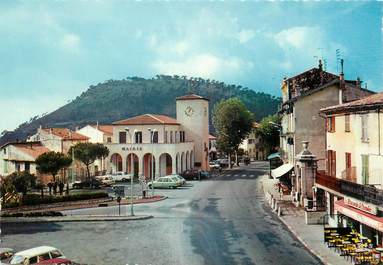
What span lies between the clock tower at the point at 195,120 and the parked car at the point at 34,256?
53322mm

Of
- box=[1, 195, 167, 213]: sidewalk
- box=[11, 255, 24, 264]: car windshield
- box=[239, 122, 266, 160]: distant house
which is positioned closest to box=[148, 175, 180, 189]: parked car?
box=[1, 195, 167, 213]: sidewalk

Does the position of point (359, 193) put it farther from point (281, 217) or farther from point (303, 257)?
point (281, 217)

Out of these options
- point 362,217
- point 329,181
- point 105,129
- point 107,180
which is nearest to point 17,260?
point 362,217

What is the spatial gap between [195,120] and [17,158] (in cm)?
2886

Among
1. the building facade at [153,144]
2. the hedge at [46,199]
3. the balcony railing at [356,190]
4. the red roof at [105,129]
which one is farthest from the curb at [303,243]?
the red roof at [105,129]

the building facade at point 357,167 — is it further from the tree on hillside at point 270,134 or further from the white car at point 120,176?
the tree on hillside at point 270,134

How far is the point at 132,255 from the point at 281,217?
45.0 feet

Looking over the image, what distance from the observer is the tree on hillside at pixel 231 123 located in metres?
79.9

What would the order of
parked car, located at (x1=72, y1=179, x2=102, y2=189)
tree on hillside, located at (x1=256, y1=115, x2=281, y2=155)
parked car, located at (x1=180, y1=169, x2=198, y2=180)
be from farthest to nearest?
tree on hillside, located at (x1=256, y1=115, x2=281, y2=155) → parked car, located at (x1=180, y1=169, x2=198, y2=180) → parked car, located at (x1=72, y1=179, x2=102, y2=189)

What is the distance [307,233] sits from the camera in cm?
2747

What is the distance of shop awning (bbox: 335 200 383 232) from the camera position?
19925 millimetres

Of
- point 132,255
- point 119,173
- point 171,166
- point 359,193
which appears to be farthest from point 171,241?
point 171,166

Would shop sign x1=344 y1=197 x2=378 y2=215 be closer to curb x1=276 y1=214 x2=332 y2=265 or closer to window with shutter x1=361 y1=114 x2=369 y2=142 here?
curb x1=276 y1=214 x2=332 y2=265

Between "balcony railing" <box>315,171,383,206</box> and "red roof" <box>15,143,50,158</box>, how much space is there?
34.6 metres
